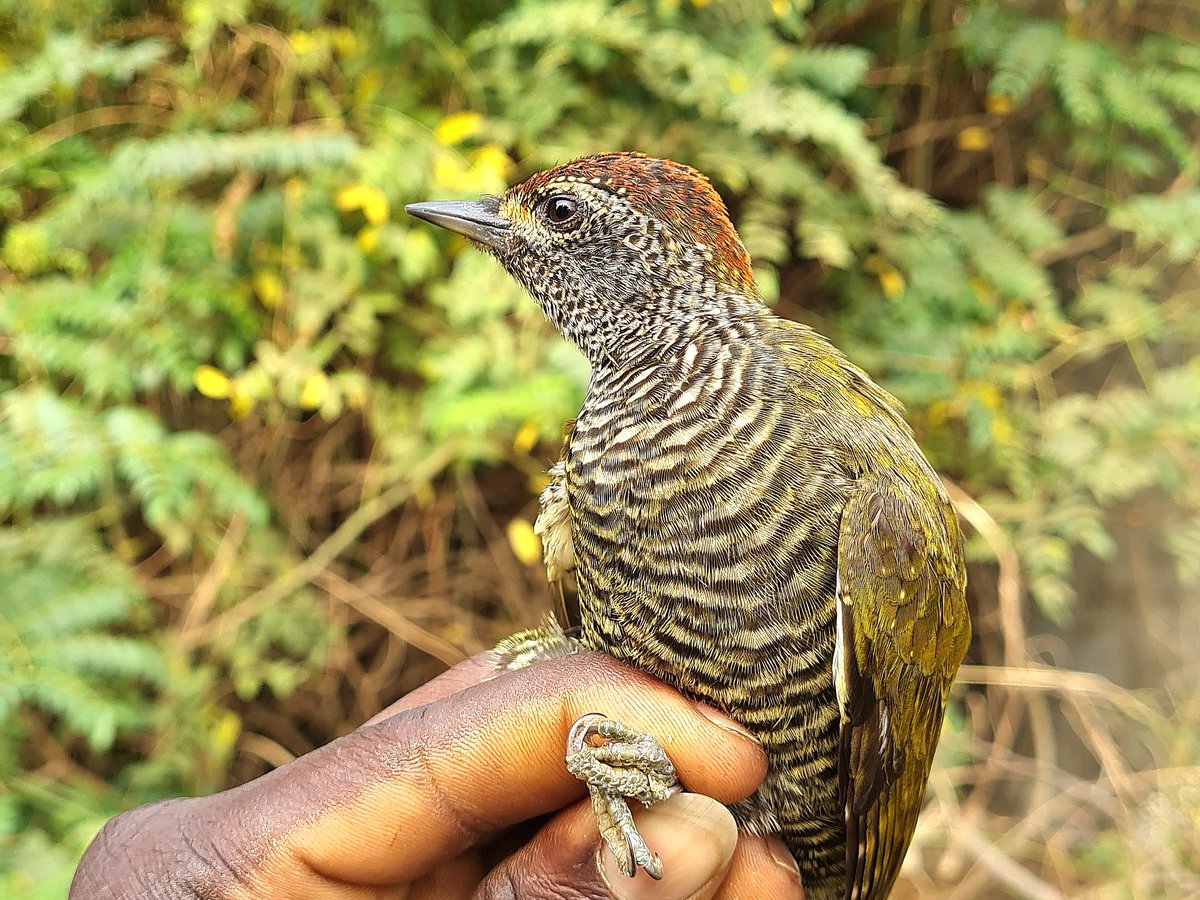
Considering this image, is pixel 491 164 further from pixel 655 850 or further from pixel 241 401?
pixel 655 850

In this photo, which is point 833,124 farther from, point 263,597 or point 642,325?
point 263,597

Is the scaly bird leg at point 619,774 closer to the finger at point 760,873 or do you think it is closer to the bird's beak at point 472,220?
the finger at point 760,873

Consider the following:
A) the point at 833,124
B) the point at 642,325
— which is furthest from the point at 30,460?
the point at 833,124

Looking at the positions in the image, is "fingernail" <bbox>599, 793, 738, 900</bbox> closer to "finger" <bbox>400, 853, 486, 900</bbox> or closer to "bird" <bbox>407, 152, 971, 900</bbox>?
"bird" <bbox>407, 152, 971, 900</bbox>

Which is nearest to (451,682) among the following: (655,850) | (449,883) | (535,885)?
(449,883)

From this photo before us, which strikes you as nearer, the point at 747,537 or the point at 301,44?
the point at 747,537

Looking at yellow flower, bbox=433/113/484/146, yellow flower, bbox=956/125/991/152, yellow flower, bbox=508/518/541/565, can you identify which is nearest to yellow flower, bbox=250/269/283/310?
yellow flower, bbox=433/113/484/146

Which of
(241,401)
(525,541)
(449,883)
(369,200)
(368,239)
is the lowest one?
(525,541)
